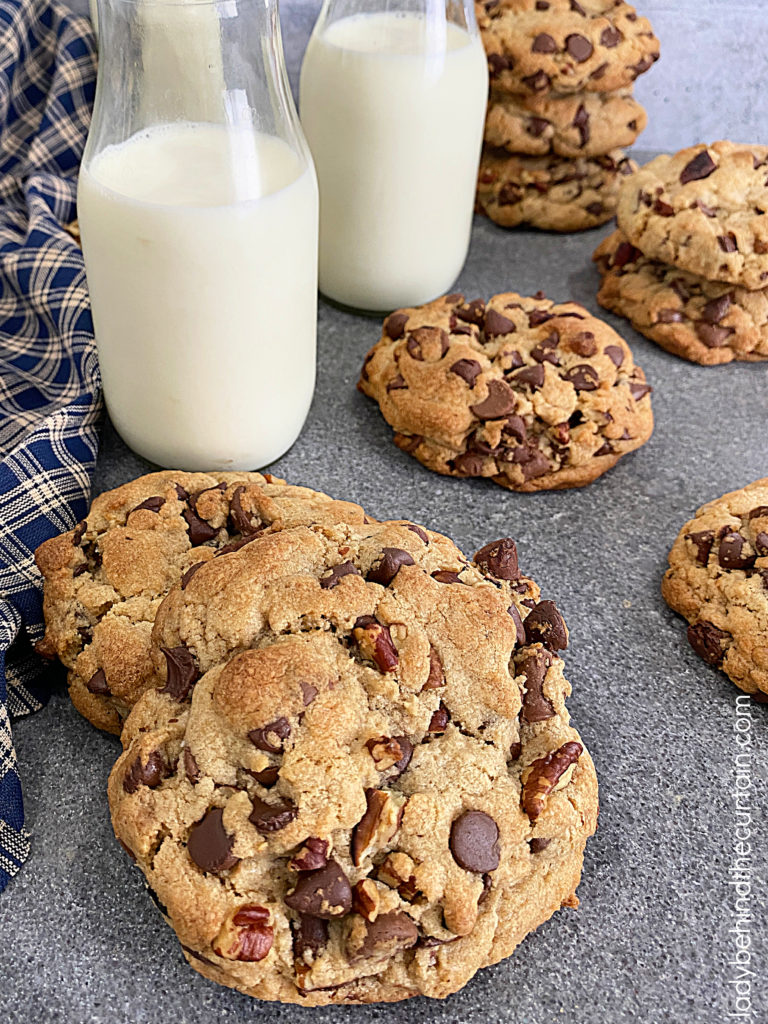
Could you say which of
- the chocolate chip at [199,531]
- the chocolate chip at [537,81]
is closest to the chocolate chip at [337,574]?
the chocolate chip at [199,531]

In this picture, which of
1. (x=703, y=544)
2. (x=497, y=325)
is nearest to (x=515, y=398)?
(x=497, y=325)

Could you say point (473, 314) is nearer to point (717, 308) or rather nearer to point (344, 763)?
point (717, 308)

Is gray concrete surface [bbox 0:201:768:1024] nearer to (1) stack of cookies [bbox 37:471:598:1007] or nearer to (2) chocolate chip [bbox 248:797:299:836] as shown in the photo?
(1) stack of cookies [bbox 37:471:598:1007]

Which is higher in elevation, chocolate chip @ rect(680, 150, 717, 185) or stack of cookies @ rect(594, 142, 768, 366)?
chocolate chip @ rect(680, 150, 717, 185)

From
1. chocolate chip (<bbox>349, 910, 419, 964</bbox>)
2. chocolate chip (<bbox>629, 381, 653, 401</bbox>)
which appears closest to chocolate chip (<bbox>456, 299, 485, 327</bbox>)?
chocolate chip (<bbox>629, 381, 653, 401</bbox>)

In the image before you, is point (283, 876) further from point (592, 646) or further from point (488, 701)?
point (592, 646)

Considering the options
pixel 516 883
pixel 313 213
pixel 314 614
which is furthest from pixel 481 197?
pixel 516 883
